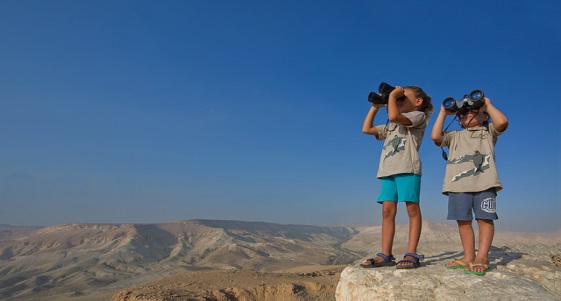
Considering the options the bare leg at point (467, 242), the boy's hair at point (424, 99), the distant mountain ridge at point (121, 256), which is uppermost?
the boy's hair at point (424, 99)

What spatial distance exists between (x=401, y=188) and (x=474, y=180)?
669 millimetres

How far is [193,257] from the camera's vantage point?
2089 inches

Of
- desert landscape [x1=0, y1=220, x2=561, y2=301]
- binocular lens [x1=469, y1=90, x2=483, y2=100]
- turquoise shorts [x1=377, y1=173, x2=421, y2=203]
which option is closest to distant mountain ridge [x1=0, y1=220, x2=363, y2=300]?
desert landscape [x1=0, y1=220, x2=561, y2=301]

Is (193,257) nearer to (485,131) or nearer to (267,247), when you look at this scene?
(267,247)

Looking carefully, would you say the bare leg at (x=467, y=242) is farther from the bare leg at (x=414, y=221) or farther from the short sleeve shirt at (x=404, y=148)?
the short sleeve shirt at (x=404, y=148)

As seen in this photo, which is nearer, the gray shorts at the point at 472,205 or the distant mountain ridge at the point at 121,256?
the gray shorts at the point at 472,205

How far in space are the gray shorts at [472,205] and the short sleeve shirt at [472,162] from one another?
0.06 metres

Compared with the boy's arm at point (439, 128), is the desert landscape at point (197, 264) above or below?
below

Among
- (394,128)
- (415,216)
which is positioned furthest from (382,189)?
(394,128)

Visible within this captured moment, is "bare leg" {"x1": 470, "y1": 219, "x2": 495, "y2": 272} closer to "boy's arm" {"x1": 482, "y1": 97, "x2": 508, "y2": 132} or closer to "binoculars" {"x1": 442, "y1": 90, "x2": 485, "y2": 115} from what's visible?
"boy's arm" {"x1": 482, "y1": 97, "x2": 508, "y2": 132}

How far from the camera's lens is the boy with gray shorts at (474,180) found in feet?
11.0

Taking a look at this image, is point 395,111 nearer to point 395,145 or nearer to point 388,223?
point 395,145

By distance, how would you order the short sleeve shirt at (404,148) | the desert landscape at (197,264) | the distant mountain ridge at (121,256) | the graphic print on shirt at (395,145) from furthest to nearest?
the distant mountain ridge at (121,256) → the desert landscape at (197,264) → the graphic print on shirt at (395,145) → the short sleeve shirt at (404,148)

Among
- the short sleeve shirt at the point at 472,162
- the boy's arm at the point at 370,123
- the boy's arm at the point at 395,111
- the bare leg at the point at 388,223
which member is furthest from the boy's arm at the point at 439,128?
the bare leg at the point at 388,223
